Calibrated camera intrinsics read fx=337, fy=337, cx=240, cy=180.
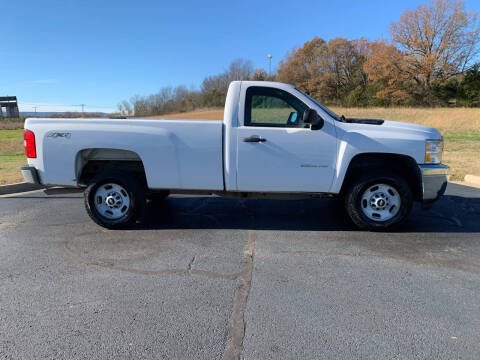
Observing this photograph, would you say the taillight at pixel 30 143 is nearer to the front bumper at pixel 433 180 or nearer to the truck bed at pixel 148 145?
the truck bed at pixel 148 145

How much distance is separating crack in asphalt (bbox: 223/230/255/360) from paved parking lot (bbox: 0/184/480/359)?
0.01m

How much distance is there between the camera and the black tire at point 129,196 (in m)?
4.81

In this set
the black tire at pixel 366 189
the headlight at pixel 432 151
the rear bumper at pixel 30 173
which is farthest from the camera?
the rear bumper at pixel 30 173

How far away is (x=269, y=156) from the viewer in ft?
15.2

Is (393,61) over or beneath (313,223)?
over

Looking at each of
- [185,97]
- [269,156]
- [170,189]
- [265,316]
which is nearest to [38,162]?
[170,189]

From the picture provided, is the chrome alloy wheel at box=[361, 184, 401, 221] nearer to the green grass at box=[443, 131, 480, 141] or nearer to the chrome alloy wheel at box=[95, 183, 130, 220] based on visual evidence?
the chrome alloy wheel at box=[95, 183, 130, 220]

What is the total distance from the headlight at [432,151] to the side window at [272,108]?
170 cm

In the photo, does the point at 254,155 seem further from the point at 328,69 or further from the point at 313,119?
the point at 328,69

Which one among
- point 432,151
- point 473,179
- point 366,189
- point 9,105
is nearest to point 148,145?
point 366,189

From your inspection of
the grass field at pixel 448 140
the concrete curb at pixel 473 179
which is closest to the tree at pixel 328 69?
the grass field at pixel 448 140

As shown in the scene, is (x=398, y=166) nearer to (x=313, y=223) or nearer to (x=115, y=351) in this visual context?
(x=313, y=223)

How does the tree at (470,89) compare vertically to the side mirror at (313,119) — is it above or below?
above

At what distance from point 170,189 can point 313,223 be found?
2.24 meters
